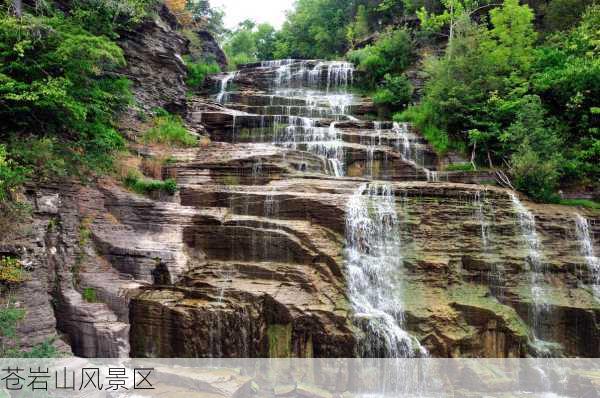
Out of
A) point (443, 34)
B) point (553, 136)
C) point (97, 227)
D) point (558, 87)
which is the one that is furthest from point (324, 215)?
point (443, 34)

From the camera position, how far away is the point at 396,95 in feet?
75.7

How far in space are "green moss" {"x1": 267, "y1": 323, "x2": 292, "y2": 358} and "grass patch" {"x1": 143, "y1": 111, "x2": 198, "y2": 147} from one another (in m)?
9.21

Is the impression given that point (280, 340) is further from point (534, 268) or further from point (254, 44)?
point (254, 44)

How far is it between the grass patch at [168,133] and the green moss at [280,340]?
30.2 ft

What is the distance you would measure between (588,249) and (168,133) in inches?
576

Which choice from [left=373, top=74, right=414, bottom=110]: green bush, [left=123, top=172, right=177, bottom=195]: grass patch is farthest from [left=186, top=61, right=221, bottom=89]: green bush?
[left=123, top=172, right=177, bottom=195]: grass patch

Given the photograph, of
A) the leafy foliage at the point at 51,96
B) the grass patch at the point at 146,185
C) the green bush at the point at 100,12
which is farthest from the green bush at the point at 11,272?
the green bush at the point at 100,12

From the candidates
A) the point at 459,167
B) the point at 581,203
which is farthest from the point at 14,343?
the point at 581,203

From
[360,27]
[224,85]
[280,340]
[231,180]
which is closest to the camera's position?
[280,340]

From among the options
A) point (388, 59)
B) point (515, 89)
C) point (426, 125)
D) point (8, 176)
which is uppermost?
point (388, 59)

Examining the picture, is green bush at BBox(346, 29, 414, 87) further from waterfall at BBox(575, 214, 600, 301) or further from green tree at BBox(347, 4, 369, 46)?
waterfall at BBox(575, 214, 600, 301)

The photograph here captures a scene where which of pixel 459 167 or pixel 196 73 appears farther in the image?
pixel 196 73

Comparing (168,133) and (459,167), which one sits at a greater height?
(168,133)

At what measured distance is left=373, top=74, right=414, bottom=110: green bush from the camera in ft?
75.3
